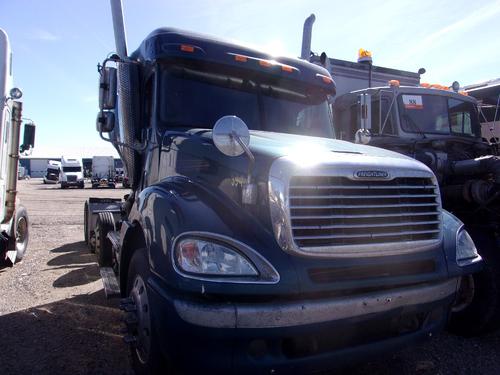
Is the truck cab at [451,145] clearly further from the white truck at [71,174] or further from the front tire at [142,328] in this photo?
the white truck at [71,174]

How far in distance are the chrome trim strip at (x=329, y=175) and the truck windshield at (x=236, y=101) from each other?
4.89 feet

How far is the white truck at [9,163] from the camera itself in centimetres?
664

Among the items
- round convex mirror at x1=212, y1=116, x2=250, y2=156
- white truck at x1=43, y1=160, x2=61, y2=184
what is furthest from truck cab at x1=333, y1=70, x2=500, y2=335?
white truck at x1=43, y1=160, x2=61, y2=184

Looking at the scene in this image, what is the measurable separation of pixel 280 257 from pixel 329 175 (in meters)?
0.58

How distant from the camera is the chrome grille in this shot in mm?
2496

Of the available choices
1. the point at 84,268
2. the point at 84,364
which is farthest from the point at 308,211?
the point at 84,268

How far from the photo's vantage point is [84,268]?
23.0 feet

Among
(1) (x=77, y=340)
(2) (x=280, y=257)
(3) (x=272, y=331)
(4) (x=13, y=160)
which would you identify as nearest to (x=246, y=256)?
(2) (x=280, y=257)

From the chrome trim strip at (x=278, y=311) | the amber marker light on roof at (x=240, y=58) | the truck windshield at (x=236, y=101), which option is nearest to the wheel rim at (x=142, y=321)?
the chrome trim strip at (x=278, y=311)

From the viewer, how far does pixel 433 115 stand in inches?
233

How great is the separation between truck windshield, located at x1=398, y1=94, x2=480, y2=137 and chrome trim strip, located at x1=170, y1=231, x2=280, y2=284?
4.15 m

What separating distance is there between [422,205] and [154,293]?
1887mm

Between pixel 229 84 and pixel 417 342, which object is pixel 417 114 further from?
pixel 417 342

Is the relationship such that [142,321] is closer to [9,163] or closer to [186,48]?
[186,48]
